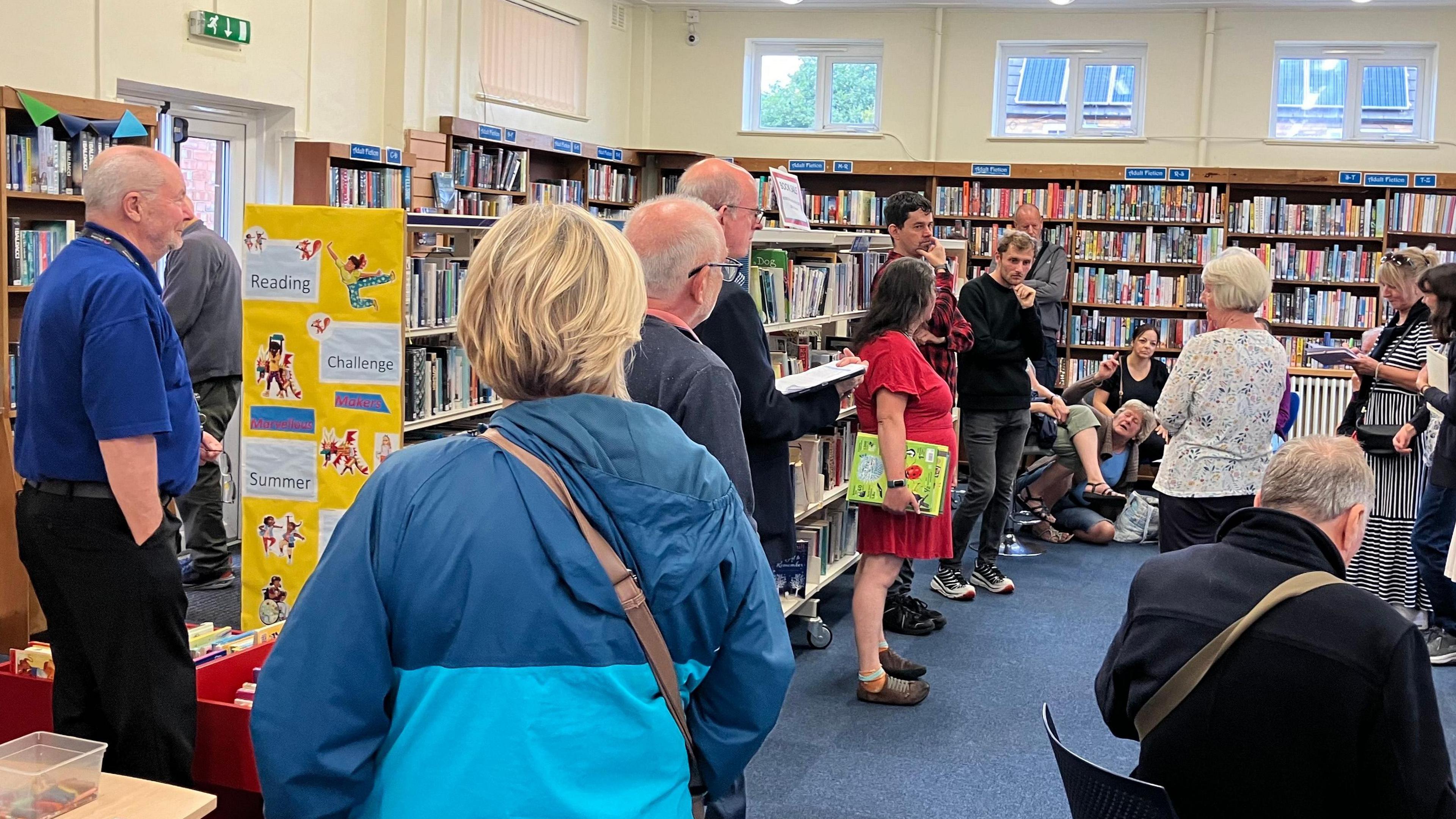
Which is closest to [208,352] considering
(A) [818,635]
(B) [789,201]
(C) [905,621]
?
(B) [789,201]

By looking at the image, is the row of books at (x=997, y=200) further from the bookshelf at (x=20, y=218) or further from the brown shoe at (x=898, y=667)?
the bookshelf at (x=20, y=218)

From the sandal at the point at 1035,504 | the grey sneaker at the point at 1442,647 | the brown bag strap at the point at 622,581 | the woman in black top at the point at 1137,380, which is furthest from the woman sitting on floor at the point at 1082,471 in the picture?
the brown bag strap at the point at 622,581

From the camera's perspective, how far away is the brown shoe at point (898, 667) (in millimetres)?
4566

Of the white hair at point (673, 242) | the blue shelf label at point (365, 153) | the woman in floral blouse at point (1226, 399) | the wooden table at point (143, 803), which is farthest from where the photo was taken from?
the blue shelf label at point (365, 153)

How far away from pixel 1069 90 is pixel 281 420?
807 centimetres

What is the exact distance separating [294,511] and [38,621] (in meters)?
1.70

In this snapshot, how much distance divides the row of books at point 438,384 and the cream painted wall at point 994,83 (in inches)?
278

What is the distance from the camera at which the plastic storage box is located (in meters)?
2.01

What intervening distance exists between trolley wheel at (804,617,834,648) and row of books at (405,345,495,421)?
1.63m

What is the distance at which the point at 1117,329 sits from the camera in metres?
10.0

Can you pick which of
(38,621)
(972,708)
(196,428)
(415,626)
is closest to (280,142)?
(38,621)

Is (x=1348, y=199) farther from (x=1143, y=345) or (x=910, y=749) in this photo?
(x=910, y=749)

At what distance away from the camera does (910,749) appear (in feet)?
13.1

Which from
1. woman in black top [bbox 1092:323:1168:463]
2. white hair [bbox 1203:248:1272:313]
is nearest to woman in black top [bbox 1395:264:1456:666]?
white hair [bbox 1203:248:1272:313]
